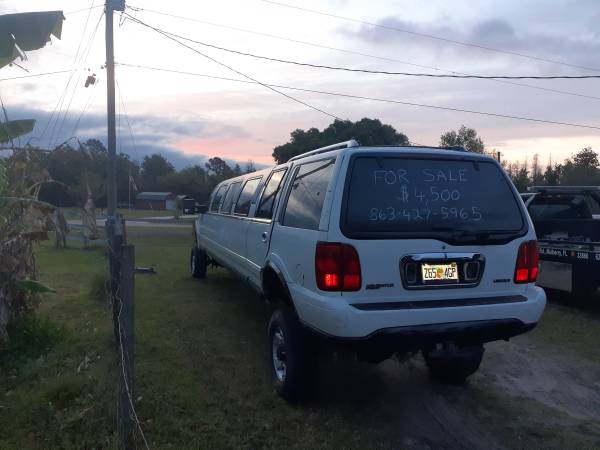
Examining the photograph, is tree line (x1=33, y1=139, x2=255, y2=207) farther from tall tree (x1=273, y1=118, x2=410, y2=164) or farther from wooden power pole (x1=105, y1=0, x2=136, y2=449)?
tall tree (x1=273, y1=118, x2=410, y2=164)

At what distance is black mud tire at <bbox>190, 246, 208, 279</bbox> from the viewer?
36.5 ft

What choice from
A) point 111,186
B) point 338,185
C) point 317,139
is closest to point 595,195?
point 338,185

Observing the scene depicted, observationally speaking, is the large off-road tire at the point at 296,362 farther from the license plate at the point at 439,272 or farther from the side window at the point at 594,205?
the side window at the point at 594,205

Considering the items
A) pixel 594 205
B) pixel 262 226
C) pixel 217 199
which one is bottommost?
pixel 262 226

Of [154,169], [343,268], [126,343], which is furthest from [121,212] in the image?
[154,169]

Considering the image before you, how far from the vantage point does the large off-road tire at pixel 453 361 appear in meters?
4.36

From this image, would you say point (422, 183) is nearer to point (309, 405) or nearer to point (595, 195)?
point (309, 405)

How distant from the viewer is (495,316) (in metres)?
4.26

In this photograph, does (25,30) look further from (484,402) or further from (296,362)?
(484,402)

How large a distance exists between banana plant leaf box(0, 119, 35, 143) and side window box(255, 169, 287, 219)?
2595 mm

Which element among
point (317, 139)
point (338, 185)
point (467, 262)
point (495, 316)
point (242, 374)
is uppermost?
point (317, 139)

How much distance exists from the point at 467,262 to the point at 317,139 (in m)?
24.6

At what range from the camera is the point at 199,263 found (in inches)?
444

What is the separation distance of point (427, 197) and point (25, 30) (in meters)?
3.99
